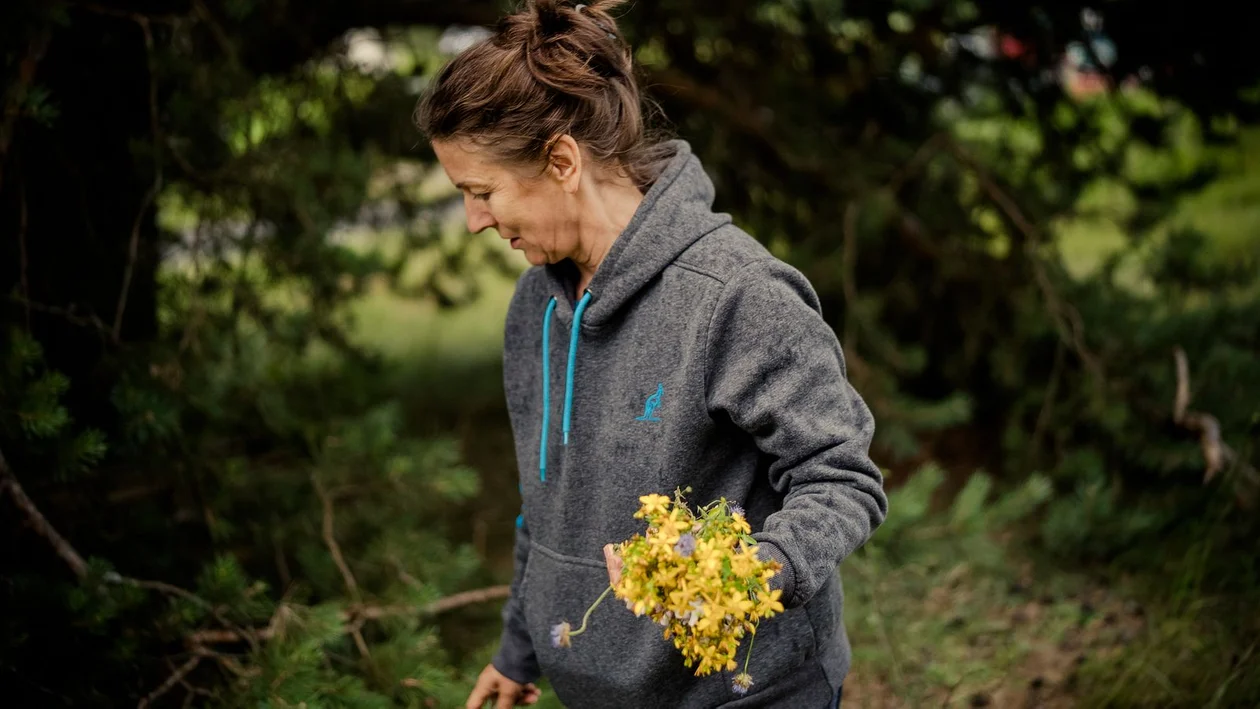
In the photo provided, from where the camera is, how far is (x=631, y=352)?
4.81 feet

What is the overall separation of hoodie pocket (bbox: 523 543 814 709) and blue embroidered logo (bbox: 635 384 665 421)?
0.84 ft

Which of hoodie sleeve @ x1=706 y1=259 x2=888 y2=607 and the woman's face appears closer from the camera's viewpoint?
hoodie sleeve @ x1=706 y1=259 x2=888 y2=607

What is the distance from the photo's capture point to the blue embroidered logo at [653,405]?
1.42m

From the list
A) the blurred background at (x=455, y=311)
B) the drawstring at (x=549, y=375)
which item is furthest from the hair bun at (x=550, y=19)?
the blurred background at (x=455, y=311)

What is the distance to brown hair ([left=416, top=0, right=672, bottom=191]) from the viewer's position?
1438mm

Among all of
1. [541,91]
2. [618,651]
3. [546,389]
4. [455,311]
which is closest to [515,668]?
[618,651]

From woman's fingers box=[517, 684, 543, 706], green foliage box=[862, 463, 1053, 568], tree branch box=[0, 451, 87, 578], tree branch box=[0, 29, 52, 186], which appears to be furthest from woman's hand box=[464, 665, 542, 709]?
tree branch box=[0, 29, 52, 186]

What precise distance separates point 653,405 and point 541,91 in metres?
0.48

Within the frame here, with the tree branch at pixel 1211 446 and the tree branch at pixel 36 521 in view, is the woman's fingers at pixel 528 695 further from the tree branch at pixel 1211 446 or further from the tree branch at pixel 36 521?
the tree branch at pixel 1211 446

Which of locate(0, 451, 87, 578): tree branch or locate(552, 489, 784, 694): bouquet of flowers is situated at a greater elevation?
locate(552, 489, 784, 694): bouquet of flowers

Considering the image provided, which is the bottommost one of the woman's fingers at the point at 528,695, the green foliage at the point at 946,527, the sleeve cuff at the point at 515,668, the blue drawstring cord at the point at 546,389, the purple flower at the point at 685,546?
the green foliage at the point at 946,527

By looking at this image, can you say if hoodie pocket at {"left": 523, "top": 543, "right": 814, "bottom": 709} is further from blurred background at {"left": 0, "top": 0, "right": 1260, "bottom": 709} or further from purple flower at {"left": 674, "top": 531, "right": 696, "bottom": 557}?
blurred background at {"left": 0, "top": 0, "right": 1260, "bottom": 709}

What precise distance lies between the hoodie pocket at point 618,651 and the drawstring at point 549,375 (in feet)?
0.53

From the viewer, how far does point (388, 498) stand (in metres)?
2.97
